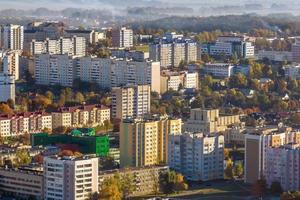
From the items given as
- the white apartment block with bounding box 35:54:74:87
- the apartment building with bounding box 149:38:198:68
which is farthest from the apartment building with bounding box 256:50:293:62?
the white apartment block with bounding box 35:54:74:87

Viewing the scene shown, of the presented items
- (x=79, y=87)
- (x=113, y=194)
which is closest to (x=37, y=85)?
(x=79, y=87)

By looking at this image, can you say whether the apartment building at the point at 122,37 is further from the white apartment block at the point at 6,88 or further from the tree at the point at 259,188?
the tree at the point at 259,188

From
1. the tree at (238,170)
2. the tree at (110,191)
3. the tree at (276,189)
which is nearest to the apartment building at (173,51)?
the tree at (238,170)

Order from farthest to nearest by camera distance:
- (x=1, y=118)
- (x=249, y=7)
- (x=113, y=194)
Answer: (x=249, y=7), (x=1, y=118), (x=113, y=194)

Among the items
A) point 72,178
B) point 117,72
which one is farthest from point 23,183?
point 117,72

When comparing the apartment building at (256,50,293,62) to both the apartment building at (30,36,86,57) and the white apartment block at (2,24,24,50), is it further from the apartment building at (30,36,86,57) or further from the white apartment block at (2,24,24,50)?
the white apartment block at (2,24,24,50)

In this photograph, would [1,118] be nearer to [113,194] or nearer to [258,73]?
[113,194]

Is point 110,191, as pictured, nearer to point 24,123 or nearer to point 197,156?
point 197,156
